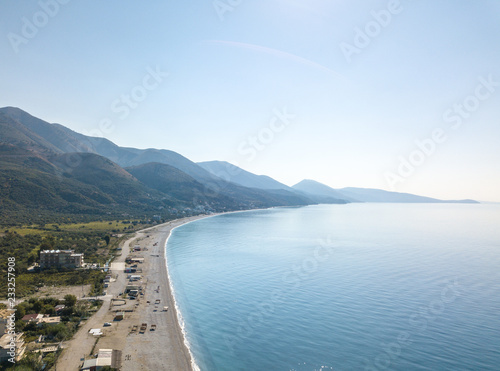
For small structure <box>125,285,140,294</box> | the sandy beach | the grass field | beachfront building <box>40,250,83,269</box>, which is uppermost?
the grass field

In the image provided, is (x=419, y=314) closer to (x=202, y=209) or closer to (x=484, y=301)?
(x=484, y=301)

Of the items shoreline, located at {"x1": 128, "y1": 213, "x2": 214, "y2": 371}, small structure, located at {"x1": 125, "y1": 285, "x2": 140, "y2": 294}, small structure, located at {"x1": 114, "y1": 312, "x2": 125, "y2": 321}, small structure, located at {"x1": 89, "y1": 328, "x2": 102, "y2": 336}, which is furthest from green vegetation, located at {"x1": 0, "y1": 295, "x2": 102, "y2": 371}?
shoreline, located at {"x1": 128, "y1": 213, "x2": 214, "y2": 371}

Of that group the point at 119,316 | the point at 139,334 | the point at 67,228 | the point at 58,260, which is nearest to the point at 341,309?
the point at 139,334

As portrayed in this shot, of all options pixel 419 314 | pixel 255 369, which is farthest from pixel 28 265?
pixel 419 314

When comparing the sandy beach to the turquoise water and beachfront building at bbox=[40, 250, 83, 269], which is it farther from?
beachfront building at bbox=[40, 250, 83, 269]

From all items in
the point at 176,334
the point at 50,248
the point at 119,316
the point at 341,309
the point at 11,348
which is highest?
the point at 50,248

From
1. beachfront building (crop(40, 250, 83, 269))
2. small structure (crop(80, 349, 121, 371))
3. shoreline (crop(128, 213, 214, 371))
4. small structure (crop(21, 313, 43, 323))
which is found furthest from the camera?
beachfront building (crop(40, 250, 83, 269))

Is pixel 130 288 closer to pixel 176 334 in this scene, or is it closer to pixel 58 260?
pixel 176 334
